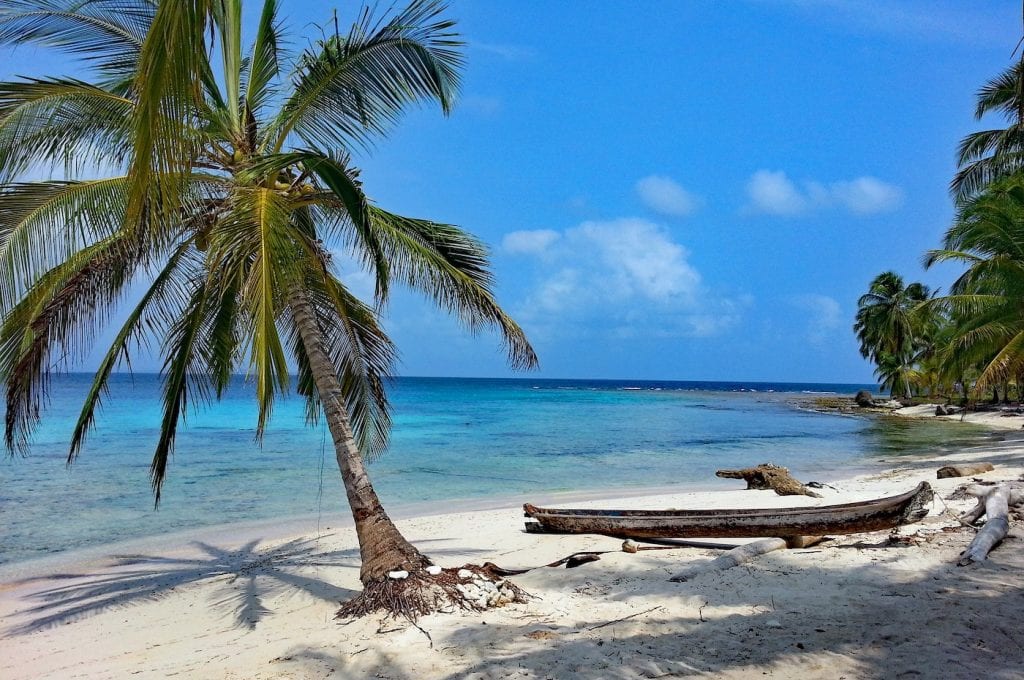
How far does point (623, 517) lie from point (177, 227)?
17.1 ft

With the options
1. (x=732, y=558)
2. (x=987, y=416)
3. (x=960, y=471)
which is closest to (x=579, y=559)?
(x=732, y=558)

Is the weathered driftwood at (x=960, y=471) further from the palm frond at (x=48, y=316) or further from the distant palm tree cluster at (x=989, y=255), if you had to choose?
the palm frond at (x=48, y=316)

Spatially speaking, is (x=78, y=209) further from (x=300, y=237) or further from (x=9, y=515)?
(x=9, y=515)

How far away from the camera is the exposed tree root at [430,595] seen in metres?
4.89

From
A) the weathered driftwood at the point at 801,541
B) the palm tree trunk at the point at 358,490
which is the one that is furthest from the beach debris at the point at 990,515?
the palm tree trunk at the point at 358,490

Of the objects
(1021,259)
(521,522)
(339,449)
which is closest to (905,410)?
(1021,259)

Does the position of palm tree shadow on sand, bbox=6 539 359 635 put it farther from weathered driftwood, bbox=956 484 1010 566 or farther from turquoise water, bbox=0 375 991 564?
weathered driftwood, bbox=956 484 1010 566

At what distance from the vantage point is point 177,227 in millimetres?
5738

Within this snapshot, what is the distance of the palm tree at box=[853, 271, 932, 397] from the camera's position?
4728 cm

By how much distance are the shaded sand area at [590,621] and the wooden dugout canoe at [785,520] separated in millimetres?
241

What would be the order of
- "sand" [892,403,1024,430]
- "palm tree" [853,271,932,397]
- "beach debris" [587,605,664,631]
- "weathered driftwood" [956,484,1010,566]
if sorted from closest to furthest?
"beach debris" [587,605,664,631] < "weathered driftwood" [956,484,1010,566] < "sand" [892,403,1024,430] < "palm tree" [853,271,932,397]

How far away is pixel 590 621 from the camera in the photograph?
15.1ft

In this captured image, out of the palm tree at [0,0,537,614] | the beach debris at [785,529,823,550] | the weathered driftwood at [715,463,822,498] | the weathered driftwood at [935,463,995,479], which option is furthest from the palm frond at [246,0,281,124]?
the weathered driftwood at [935,463,995,479]

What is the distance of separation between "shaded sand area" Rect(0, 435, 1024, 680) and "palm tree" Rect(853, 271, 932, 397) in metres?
45.5
